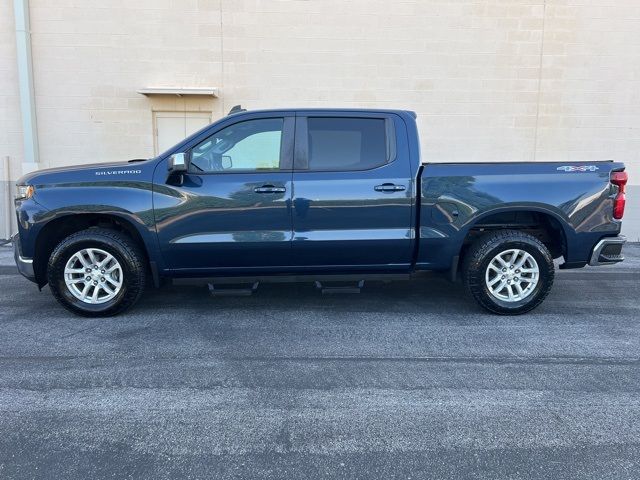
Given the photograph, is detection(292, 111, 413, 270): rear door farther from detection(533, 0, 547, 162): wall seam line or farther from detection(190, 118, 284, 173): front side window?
detection(533, 0, 547, 162): wall seam line

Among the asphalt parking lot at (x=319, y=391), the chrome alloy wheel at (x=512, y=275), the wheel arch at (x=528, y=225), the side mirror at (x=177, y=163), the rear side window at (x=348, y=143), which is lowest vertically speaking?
the asphalt parking lot at (x=319, y=391)

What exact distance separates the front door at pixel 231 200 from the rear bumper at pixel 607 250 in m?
2.99

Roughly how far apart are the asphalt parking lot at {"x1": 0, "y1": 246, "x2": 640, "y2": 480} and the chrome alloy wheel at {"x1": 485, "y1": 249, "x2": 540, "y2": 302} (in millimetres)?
265

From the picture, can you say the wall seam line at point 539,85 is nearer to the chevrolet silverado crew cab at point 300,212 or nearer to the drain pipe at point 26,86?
the chevrolet silverado crew cab at point 300,212

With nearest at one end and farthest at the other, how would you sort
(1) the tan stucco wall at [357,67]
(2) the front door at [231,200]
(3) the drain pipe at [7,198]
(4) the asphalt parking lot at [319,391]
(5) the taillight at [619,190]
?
(4) the asphalt parking lot at [319,391], (2) the front door at [231,200], (5) the taillight at [619,190], (1) the tan stucco wall at [357,67], (3) the drain pipe at [7,198]

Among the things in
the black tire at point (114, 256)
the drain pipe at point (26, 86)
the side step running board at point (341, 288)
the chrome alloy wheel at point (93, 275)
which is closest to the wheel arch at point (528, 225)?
the side step running board at point (341, 288)

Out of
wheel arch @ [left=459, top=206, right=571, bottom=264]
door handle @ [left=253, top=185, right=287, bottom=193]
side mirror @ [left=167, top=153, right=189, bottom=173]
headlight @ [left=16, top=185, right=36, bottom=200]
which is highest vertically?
side mirror @ [left=167, top=153, right=189, bottom=173]

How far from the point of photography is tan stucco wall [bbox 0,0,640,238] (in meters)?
8.73

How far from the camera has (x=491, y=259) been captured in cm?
484

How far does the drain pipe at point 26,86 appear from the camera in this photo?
844cm

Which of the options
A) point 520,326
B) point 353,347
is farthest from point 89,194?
point 520,326

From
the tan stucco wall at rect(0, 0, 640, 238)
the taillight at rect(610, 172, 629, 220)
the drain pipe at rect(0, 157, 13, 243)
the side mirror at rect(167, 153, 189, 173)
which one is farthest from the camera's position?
the drain pipe at rect(0, 157, 13, 243)

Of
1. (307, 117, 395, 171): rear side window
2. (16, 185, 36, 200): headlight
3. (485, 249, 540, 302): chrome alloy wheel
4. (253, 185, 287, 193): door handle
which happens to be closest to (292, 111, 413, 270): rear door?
(307, 117, 395, 171): rear side window

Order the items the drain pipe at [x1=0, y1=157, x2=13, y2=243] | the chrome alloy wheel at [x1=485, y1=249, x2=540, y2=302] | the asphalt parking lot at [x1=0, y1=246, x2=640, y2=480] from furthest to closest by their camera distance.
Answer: the drain pipe at [x1=0, y1=157, x2=13, y2=243] < the chrome alloy wheel at [x1=485, y1=249, x2=540, y2=302] < the asphalt parking lot at [x1=0, y1=246, x2=640, y2=480]
